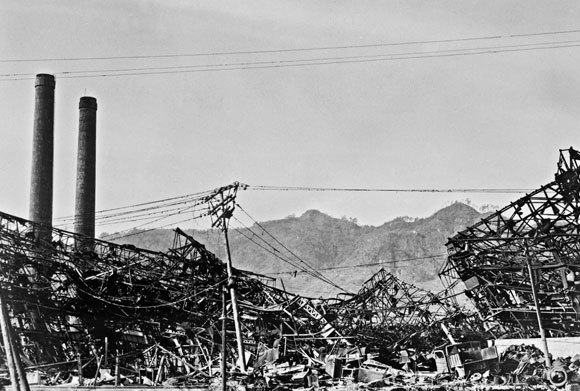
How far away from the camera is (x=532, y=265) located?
28.3 meters

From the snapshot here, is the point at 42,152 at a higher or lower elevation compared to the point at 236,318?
higher

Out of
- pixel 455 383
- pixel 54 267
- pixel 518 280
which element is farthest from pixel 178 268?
pixel 518 280

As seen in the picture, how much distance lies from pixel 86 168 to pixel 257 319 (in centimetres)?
1560

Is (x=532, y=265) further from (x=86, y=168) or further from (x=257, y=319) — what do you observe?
(x=86, y=168)

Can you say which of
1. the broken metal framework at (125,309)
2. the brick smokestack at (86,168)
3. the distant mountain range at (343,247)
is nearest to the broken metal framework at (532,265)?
the broken metal framework at (125,309)

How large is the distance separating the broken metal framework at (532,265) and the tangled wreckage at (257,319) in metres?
0.07

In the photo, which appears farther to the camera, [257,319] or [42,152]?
[42,152]

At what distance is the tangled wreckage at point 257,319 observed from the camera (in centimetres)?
2552

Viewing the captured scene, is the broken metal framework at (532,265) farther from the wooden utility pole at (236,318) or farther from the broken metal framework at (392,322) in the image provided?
the wooden utility pole at (236,318)

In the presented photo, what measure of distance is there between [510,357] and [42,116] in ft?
93.8

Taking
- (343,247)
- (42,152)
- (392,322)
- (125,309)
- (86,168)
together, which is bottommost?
(392,322)

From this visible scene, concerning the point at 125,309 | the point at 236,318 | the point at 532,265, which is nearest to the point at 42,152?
the point at 125,309

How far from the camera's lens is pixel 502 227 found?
30969 mm

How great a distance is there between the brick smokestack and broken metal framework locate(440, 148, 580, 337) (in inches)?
843
